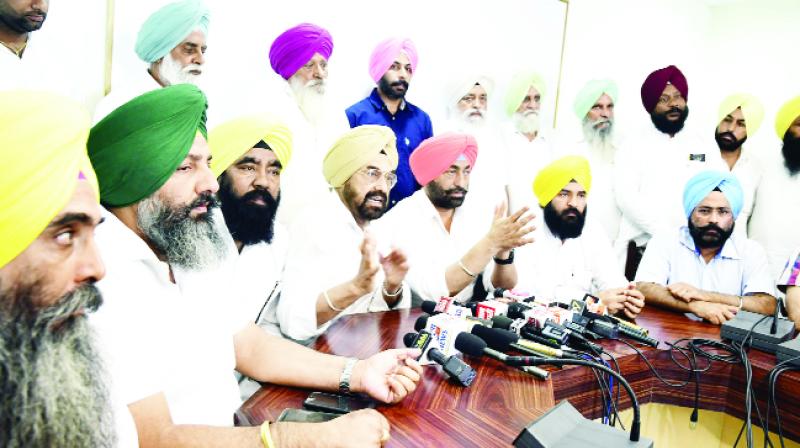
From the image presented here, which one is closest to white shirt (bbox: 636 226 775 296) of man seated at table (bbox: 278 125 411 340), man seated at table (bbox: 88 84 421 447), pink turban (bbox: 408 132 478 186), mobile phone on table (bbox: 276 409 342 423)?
pink turban (bbox: 408 132 478 186)

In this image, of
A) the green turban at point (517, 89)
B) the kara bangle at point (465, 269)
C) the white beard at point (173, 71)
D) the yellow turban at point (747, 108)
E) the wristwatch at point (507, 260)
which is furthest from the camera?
the yellow turban at point (747, 108)

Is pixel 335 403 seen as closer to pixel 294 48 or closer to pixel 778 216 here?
pixel 294 48

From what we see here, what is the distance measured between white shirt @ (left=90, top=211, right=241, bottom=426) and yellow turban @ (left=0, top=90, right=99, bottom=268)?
0.95ft

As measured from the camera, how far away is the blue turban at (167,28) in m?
2.22

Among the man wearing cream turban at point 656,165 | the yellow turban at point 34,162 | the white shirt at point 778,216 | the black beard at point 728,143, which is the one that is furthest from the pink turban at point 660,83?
the yellow turban at point 34,162

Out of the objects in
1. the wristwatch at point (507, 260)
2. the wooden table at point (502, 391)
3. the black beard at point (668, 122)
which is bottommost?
the wooden table at point (502, 391)

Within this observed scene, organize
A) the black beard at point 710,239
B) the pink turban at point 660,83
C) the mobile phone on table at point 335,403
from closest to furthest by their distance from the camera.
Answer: the mobile phone on table at point 335,403
the black beard at point 710,239
the pink turban at point 660,83

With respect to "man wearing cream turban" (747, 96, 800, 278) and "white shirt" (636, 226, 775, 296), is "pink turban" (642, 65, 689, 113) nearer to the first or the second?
"man wearing cream turban" (747, 96, 800, 278)

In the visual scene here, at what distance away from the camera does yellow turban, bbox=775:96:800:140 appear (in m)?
4.07

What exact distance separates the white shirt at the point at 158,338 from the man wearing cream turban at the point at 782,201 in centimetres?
426

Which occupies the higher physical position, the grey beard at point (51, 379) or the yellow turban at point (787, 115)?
the yellow turban at point (787, 115)

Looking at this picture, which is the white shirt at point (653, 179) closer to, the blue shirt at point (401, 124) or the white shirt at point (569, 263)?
the white shirt at point (569, 263)

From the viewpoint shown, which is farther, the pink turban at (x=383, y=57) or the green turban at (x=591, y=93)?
the green turban at (x=591, y=93)

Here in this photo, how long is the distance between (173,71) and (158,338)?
1447 mm
